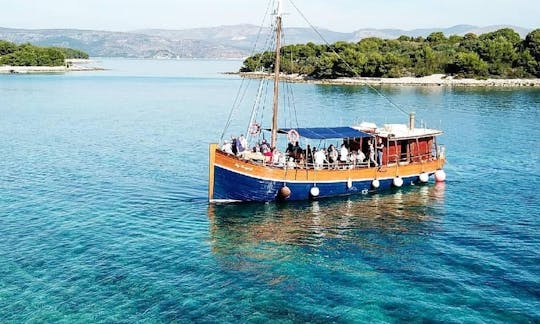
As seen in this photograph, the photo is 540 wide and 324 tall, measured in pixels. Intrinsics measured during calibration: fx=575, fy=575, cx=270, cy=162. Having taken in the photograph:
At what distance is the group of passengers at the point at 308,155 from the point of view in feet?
124

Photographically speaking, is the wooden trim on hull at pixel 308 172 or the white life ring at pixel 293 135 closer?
the wooden trim on hull at pixel 308 172

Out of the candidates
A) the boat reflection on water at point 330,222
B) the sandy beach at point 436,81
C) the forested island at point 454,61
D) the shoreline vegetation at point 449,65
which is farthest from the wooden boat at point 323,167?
the sandy beach at point 436,81

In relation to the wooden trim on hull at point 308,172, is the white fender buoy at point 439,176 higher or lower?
lower

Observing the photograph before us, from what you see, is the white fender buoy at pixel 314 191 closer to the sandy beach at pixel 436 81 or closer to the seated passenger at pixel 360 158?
the seated passenger at pixel 360 158

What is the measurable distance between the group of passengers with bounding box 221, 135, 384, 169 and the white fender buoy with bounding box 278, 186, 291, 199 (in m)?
1.45

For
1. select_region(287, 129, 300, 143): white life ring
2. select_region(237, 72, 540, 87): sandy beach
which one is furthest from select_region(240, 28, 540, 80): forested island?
select_region(287, 129, 300, 143): white life ring

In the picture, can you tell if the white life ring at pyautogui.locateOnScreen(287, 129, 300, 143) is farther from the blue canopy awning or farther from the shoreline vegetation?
the shoreline vegetation

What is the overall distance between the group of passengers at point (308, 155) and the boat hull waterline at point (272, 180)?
0.63 metres

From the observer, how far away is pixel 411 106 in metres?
109

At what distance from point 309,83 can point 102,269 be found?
161 metres

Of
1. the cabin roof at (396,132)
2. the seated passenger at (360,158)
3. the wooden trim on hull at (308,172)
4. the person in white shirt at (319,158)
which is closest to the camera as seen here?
the wooden trim on hull at (308,172)

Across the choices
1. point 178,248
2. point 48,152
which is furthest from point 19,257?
point 48,152

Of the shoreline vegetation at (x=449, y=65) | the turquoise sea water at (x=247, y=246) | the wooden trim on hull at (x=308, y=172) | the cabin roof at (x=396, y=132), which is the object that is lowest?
the turquoise sea water at (x=247, y=246)

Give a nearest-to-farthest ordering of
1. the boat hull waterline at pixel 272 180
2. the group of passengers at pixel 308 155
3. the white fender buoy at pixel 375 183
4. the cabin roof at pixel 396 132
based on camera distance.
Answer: the boat hull waterline at pixel 272 180 → the group of passengers at pixel 308 155 → the white fender buoy at pixel 375 183 → the cabin roof at pixel 396 132
